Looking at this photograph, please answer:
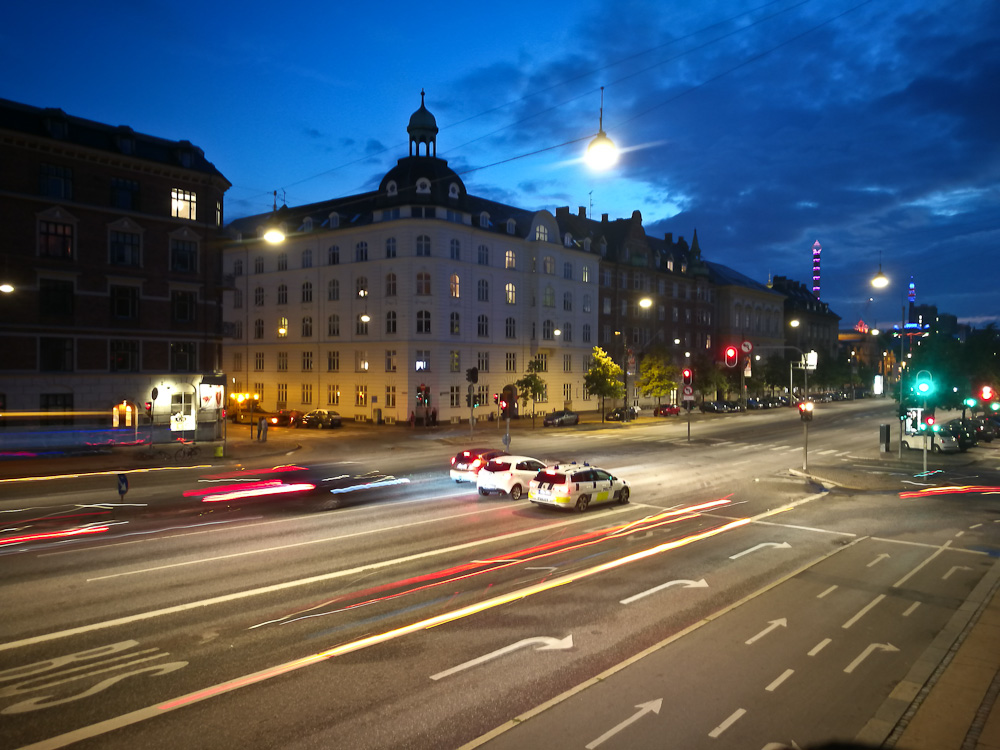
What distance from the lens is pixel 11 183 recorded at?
118ft

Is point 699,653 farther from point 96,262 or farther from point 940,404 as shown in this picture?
point 940,404

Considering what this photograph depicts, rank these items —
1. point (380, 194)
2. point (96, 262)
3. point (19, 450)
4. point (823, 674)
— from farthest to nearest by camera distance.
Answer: point (380, 194) < point (96, 262) < point (19, 450) < point (823, 674)

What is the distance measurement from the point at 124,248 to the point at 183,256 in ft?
11.3

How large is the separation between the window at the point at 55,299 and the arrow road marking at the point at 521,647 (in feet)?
122

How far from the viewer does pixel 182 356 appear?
42625 mm

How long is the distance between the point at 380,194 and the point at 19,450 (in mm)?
34958

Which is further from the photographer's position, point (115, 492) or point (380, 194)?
point (380, 194)

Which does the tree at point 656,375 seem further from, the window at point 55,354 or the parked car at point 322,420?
the window at point 55,354

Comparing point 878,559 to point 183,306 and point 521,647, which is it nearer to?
point 521,647

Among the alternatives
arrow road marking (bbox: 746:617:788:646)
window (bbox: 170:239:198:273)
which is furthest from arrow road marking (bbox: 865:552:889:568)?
window (bbox: 170:239:198:273)

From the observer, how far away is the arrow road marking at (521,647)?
9.46 m

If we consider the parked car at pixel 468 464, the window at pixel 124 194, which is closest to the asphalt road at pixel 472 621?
the parked car at pixel 468 464

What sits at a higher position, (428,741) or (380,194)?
(380,194)

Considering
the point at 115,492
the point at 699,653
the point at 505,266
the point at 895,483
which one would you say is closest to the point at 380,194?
the point at 505,266
